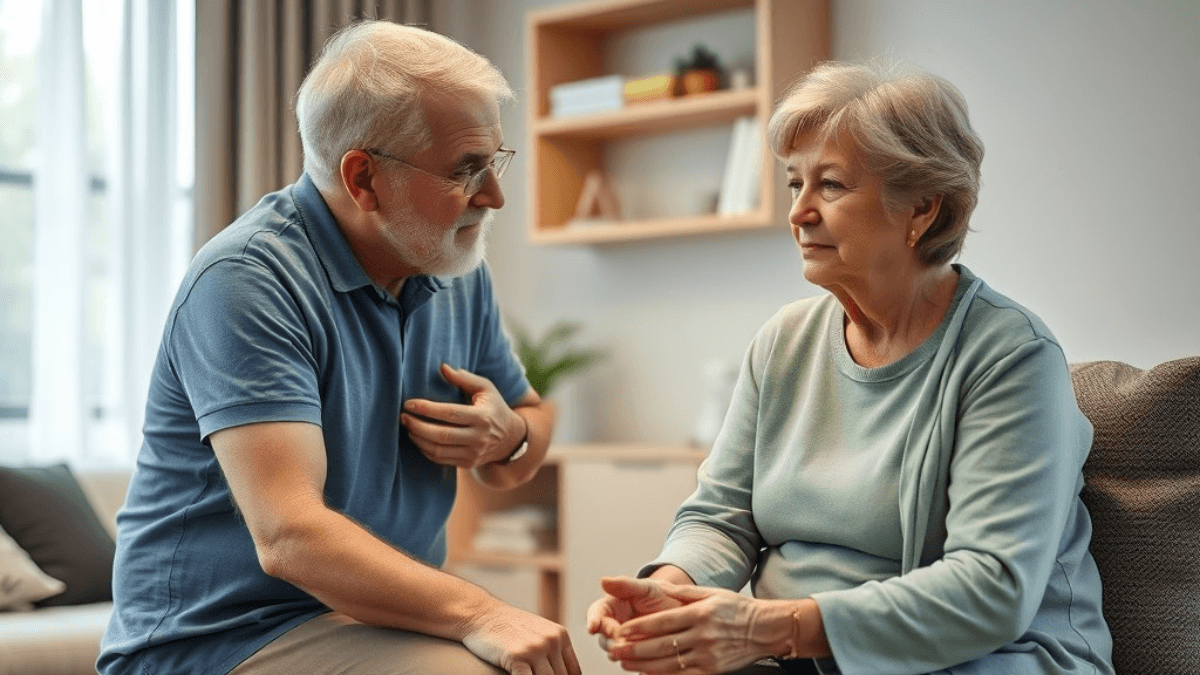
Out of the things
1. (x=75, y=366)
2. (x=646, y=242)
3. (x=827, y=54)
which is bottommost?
(x=75, y=366)

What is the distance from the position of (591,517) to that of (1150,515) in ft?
8.25

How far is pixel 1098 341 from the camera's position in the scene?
336 cm

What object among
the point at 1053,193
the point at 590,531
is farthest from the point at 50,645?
the point at 1053,193


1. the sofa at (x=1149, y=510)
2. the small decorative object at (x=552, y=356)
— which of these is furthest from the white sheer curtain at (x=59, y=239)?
the sofa at (x=1149, y=510)

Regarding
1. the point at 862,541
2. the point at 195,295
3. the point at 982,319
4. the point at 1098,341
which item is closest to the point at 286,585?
the point at 195,295

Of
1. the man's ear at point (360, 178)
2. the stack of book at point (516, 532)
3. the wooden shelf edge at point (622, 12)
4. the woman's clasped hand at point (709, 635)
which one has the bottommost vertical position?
the stack of book at point (516, 532)

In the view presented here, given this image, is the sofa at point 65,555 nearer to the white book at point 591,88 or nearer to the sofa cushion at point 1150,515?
the white book at point 591,88

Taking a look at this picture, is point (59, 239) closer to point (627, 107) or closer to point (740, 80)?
point (627, 107)

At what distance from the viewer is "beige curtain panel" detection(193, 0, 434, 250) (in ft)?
13.5

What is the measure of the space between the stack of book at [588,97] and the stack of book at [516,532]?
138 cm

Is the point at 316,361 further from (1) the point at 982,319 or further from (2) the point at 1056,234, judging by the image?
(2) the point at 1056,234

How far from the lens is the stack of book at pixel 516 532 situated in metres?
4.23

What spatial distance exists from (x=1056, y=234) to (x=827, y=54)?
3.11ft

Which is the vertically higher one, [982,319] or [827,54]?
[827,54]
